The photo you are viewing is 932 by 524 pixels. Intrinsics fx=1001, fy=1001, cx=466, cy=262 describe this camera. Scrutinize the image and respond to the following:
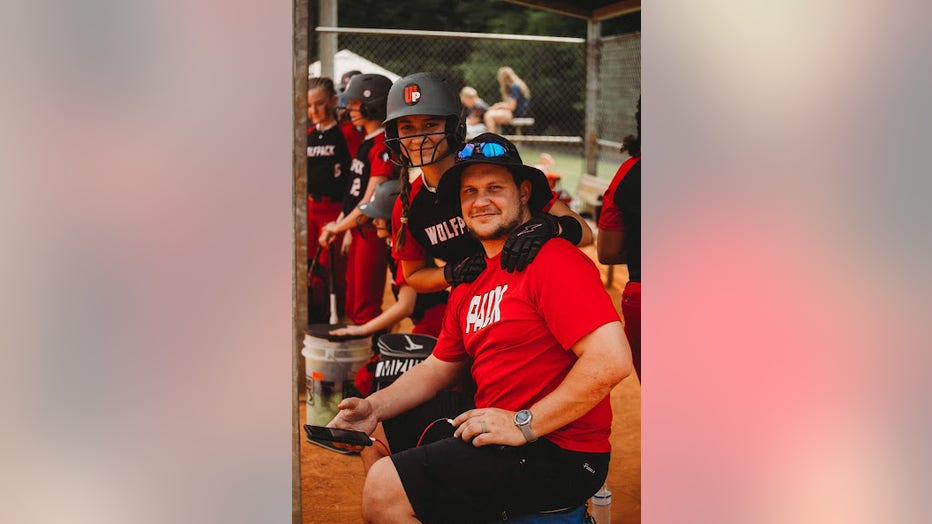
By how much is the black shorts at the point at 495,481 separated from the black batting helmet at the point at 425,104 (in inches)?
59.6

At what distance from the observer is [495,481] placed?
2.84m

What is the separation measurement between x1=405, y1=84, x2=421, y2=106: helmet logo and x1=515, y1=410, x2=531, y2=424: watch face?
62.7 inches

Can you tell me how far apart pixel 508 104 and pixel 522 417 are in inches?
487

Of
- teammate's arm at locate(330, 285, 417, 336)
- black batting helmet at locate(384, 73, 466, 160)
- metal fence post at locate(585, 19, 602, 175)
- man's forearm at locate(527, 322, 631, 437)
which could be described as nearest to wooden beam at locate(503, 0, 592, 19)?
metal fence post at locate(585, 19, 602, 175)

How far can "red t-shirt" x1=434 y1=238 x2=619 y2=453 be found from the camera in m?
2.80

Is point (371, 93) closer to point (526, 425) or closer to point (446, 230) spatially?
point (446, 230)

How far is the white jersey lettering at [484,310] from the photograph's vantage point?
3.04m

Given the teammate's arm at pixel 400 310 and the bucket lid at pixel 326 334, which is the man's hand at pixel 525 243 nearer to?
the teammate's arm at pixel 400 310
